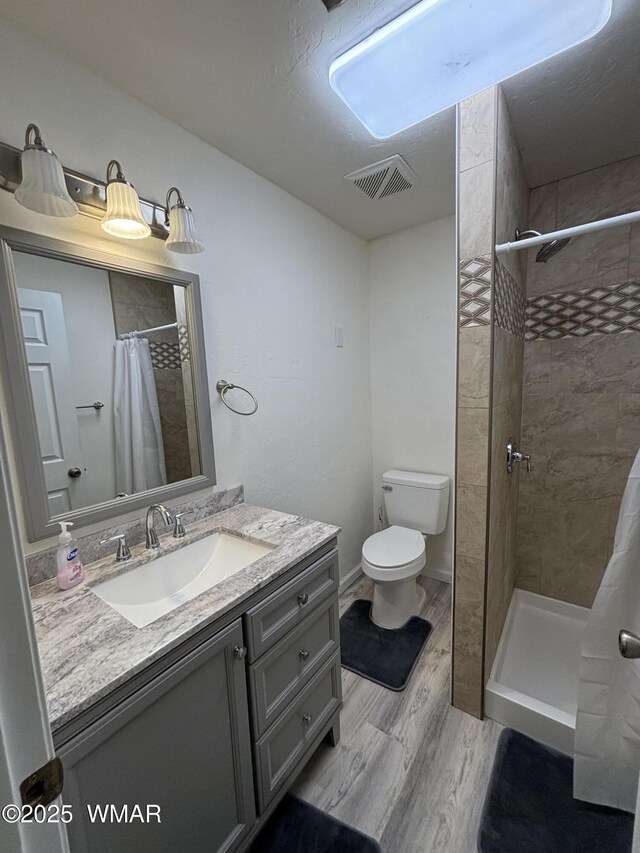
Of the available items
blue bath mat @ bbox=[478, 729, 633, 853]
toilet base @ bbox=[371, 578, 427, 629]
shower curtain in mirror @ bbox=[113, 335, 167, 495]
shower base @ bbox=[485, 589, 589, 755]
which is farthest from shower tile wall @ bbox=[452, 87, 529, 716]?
shower curtain in mirror @ bbox=[113, 335, 167, 495]

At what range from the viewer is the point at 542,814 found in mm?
1199

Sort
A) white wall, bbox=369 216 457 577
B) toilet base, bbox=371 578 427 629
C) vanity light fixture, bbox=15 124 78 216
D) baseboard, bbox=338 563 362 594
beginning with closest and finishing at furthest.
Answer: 1. vanity light fixture, bbox=15 124 78 216
2. toilet base, bbox=371 578 427 629
3. white wall, bbox=369 216 457 577
4. baseboard, bbox=338 563 362 594

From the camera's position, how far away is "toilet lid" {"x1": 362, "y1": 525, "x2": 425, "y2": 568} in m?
1.95

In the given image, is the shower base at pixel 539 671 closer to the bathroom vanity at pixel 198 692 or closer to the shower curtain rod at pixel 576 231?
the bathroom vanity at pixel 198 692

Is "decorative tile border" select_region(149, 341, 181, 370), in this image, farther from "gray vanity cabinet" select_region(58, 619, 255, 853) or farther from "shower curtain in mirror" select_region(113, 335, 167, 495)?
"gray vanity cabinet" select_region(58, 619, 255, 853)

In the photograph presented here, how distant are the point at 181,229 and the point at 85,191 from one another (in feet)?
0.90

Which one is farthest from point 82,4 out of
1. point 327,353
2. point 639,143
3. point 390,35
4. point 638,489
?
point 639,143

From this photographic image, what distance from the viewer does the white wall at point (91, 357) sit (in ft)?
3.62

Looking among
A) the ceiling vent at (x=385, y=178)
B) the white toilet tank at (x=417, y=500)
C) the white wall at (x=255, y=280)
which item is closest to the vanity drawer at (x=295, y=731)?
the white wall at (x=255, y=280)

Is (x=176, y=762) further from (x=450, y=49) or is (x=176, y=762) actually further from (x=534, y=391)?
(x=534, y=391)

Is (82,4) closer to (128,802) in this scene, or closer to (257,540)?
(257,540)

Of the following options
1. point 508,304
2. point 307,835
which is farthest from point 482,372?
point 307,835

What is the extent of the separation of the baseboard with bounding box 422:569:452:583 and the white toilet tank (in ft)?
1.24

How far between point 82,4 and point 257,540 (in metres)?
1.57
